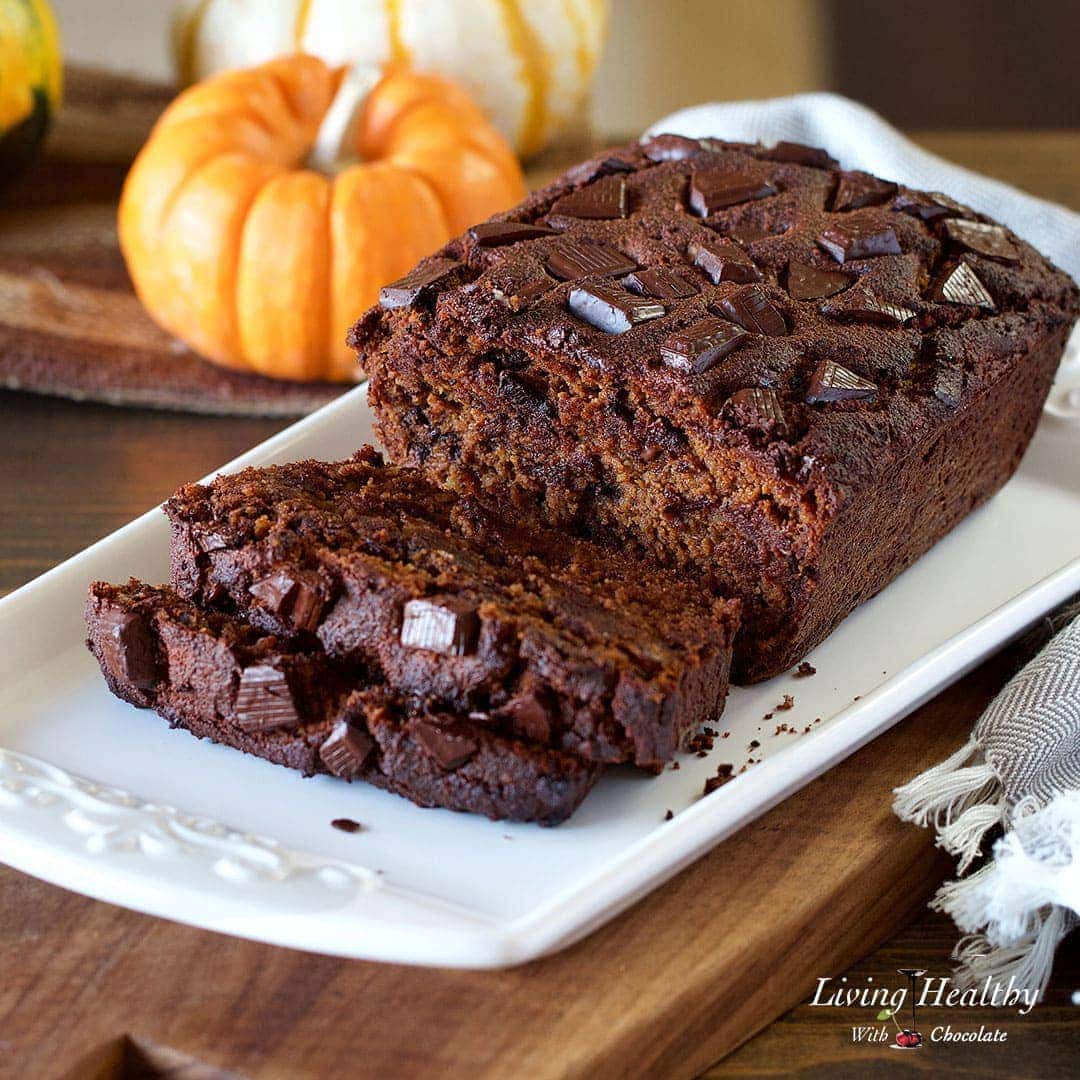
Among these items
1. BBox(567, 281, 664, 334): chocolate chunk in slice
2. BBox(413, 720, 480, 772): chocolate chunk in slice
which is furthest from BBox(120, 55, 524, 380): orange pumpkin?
BBox(413, 720, 480, 772): chocolate chunk in slice

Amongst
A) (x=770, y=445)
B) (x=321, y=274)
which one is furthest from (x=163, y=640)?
(x=321, y=274)

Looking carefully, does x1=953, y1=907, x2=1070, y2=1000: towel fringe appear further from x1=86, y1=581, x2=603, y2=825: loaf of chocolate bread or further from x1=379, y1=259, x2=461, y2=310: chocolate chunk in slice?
x1=379, y1=259, x2=461, y2=310: chocolate chunk in slice

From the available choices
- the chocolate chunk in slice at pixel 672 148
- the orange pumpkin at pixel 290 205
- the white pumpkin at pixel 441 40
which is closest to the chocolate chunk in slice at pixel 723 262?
the chocolate chunk in slice at pixel 672 148

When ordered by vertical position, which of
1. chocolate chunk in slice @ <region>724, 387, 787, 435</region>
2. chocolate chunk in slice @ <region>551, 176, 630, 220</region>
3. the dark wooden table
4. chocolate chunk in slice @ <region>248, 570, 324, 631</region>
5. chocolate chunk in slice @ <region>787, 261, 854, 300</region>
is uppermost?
chocolate chunk in slice @ <region>787, 261, 854, 300</region>

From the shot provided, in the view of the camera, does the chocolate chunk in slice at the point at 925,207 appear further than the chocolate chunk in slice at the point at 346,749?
Yes

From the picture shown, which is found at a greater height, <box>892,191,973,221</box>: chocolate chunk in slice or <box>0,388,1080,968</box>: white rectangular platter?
<box>892,191,973,221</box>: chocolate chunk in slice

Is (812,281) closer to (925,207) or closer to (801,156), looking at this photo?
(925,207)

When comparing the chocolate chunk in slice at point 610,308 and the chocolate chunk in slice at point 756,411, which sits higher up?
the chocolate chunk in slice at point 610,308

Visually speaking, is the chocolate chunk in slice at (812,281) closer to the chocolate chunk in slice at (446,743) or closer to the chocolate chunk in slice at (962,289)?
the chocolate chunk in slice at (962,289)

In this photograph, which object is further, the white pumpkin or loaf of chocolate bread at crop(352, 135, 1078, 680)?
the white pumpkin
